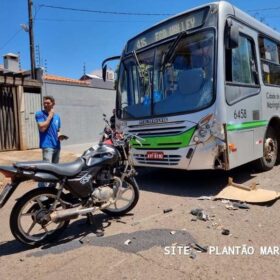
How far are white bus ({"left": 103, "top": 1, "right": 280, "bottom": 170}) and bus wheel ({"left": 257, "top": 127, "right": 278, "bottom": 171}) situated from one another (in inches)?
1.1

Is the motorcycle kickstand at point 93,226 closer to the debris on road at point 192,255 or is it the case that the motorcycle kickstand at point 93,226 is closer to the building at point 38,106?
the debris on road at point 192,255

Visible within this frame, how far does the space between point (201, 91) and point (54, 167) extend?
2.99 m

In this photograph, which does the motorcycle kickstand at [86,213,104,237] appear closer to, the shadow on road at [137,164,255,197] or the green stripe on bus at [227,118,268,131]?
the shadow on road at [137,164,255,197]

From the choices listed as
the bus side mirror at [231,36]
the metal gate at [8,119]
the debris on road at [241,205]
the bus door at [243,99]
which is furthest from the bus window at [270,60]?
the metal gate at [8,119]

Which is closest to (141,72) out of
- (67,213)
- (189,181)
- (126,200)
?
(189,181)

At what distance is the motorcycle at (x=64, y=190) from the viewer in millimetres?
4039

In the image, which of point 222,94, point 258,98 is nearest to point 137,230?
point 222,94

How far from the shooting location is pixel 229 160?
19.4 feet

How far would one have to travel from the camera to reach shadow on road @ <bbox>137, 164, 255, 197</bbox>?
6.53 metres

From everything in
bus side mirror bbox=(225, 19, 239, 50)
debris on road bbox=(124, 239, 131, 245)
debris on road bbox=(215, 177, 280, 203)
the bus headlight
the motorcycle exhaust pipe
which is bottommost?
debris on road bbox=(124, 239, 131, 245)

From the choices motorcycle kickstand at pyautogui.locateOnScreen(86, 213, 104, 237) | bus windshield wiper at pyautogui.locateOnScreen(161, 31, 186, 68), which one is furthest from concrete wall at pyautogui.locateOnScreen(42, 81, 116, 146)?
motorcycle kickstand at pyautogui.locateOnScreen(86, 213, 104, 237)

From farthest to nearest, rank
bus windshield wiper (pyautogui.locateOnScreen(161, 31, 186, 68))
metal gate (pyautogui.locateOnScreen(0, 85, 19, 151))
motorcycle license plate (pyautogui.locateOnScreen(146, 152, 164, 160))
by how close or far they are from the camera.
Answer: metal gate (pyautogui.locateOnScreen(0, 85, 19, 151)) → motorcycle license plate (pyautogui.locateOnScreen(146, 152, 164, 160)) → bus windshield wiper (pyautogui.locateOnScreen(161, 31, 186, 68))

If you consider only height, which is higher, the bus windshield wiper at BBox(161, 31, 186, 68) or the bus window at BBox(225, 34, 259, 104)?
the bus windshield wiper at BBox(161, 31, 186, 68)

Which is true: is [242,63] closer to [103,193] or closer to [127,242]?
[103,193]
